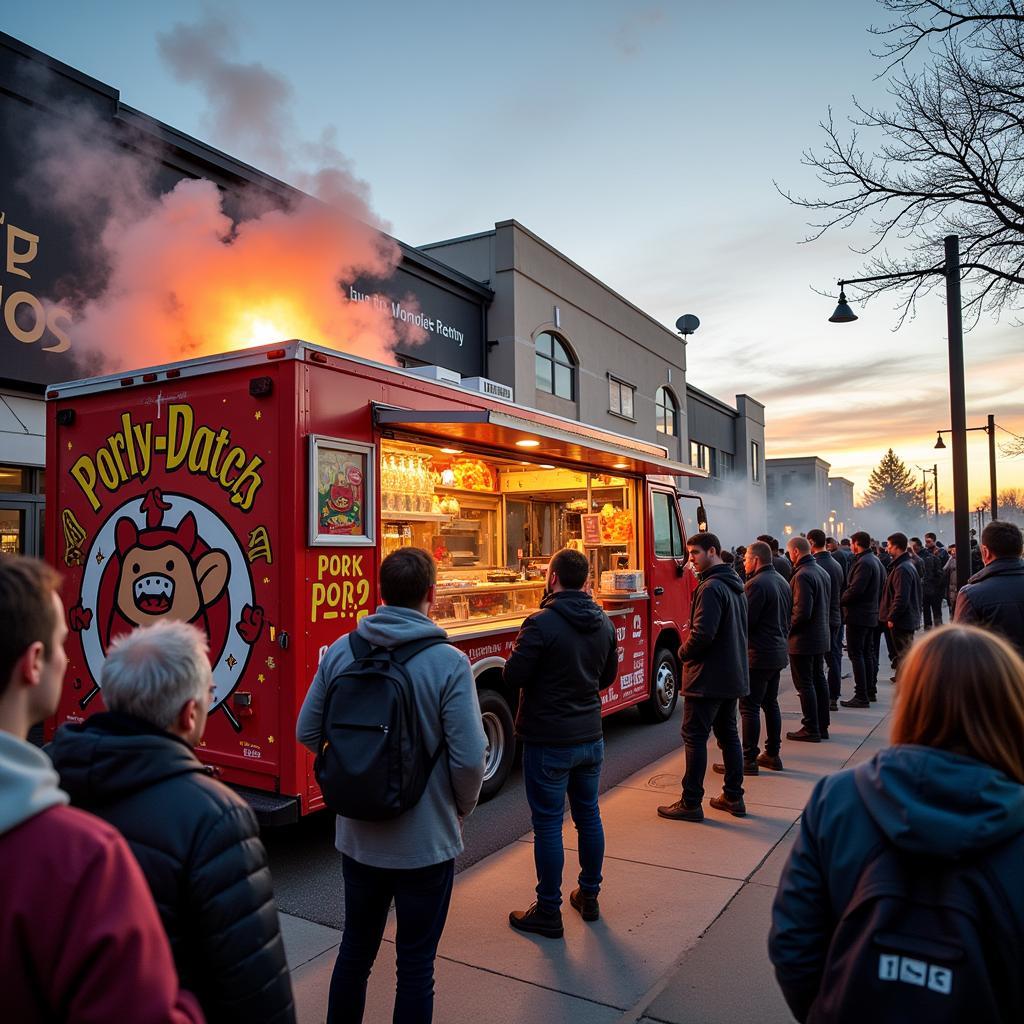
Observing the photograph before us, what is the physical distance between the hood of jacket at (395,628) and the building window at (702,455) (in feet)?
90.6

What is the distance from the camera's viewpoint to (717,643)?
221 inches

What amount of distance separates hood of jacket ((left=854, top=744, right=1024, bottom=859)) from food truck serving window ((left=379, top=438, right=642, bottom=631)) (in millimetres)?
4893

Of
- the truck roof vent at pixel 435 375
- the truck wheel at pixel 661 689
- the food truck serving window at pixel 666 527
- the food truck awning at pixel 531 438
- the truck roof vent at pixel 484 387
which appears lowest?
the truck wheel at pixel 661 689

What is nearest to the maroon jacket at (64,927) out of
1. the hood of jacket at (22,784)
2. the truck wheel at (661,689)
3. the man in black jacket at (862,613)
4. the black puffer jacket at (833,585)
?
the hood of jacket at (22,784)

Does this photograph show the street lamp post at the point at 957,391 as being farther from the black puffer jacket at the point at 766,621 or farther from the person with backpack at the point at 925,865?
the person with backpack at the point at 925,865

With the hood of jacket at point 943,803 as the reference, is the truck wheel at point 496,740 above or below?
below

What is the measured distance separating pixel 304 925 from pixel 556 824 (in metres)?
1.42

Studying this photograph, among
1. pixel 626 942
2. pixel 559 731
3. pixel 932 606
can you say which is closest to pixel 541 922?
pixel 626 942

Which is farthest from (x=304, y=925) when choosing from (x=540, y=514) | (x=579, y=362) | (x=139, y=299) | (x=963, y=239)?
(x=579, y=362)

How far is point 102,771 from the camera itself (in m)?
1.61

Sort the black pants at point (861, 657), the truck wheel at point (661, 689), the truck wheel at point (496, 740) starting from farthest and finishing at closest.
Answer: the black pants at point (861, 657) < the truck wheel at point (661, 689) < the truck wheel at point (496, 740)

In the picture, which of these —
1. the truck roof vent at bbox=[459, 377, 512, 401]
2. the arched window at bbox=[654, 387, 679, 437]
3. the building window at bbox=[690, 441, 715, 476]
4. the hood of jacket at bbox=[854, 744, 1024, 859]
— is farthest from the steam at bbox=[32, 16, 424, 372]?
the building window at bbox=[690, 441, 715, 476]

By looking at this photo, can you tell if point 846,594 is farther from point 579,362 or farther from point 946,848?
point 579,362

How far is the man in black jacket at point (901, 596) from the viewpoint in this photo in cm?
1005
